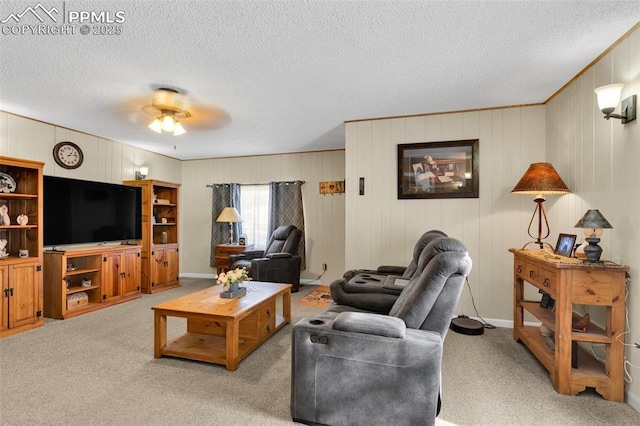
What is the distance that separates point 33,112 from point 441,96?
A: 4.72 m

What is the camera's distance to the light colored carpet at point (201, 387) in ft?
6.32

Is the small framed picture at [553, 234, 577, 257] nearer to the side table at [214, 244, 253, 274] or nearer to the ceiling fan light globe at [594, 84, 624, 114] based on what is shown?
the ceiling fan light globe at [594, 84, 624, 114]

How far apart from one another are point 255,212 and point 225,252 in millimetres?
995

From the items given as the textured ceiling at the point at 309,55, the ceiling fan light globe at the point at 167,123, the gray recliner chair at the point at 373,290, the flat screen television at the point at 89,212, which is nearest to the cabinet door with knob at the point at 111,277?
the flat screen television at the point at 89,212

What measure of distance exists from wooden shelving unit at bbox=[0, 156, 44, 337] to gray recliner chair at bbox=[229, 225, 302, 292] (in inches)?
99.6

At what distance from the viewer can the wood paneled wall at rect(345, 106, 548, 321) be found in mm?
3572

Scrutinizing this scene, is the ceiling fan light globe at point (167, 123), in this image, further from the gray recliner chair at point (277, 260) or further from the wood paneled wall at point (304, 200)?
the wood paneled wall at point (304, 200)

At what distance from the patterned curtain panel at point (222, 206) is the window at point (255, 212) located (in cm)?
14

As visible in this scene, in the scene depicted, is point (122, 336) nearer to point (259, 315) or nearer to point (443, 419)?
point (259, 315)

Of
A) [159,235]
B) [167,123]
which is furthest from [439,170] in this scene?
[159,235]

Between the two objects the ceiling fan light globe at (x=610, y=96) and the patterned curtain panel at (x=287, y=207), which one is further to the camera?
the patterned curtain panel at (x=287, y=207)

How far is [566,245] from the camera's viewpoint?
8.69ft

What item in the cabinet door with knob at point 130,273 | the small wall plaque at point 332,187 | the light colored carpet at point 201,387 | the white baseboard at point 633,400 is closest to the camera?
the light colored carpet at point 201,387

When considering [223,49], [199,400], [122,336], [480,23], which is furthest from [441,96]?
[122,336]
